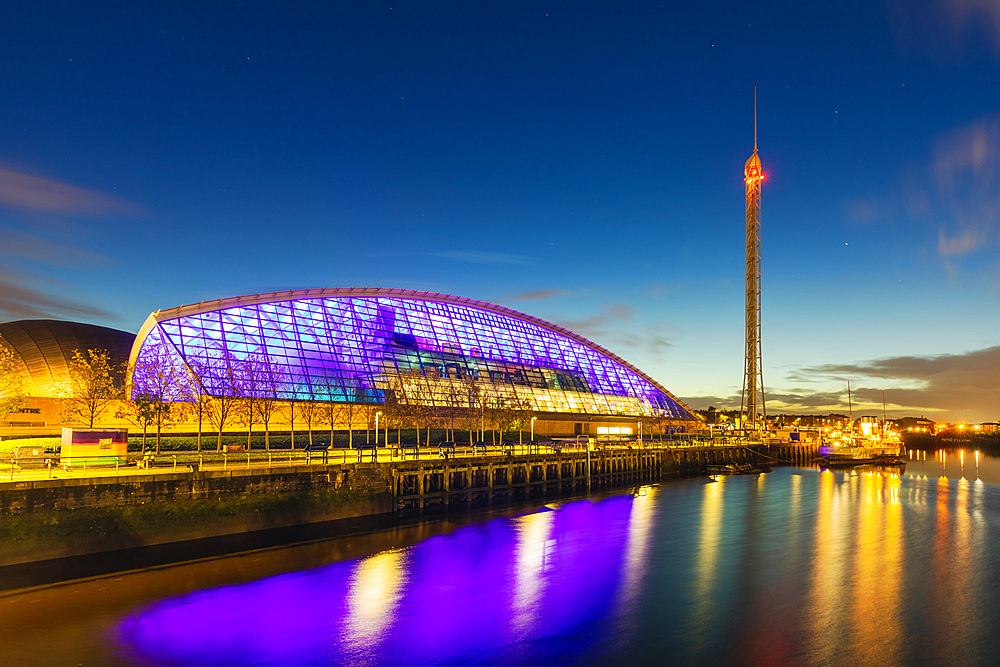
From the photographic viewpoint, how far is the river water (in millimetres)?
19875

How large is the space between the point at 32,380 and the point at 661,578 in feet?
218

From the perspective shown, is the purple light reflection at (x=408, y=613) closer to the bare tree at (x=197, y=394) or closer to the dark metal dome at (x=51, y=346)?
the bare tree at (x=197, y=394)

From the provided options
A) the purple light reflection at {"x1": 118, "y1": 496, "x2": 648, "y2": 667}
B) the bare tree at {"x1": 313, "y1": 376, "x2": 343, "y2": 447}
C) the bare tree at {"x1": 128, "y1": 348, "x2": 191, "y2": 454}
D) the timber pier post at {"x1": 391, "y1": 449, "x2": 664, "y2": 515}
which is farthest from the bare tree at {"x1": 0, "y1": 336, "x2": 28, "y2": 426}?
the purple light reflection at {"x1": 118, "y1": 496, "x2": 648, "y2": 667}

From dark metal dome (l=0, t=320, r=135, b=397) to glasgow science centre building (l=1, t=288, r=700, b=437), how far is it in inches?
321

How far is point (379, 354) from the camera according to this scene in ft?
253

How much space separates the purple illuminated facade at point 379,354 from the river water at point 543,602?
29.1m

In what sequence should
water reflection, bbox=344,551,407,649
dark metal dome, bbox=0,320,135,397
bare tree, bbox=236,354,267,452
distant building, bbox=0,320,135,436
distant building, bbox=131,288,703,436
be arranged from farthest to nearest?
dark metal dome, bbox=0,320,135,397, distant building, bbox=131,288,703,436, distant building, bbox=0,320,135,436, bare tree, bbox=236,354,267,452, water reflection, bbox=344,551,407,649

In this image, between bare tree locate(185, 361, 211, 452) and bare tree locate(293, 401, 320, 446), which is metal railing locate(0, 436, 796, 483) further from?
Answer: bare tree locate(293, 401, 320, 446)

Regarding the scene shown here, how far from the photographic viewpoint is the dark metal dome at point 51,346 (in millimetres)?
65100

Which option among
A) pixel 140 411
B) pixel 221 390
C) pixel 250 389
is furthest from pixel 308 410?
pixel 140 411

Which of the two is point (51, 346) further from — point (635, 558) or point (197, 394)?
point (635, 558)

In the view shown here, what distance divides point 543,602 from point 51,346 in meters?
68.3

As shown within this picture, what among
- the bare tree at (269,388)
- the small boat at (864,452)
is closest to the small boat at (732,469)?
the small boat at (864,452)

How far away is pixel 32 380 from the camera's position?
64.9 metres
